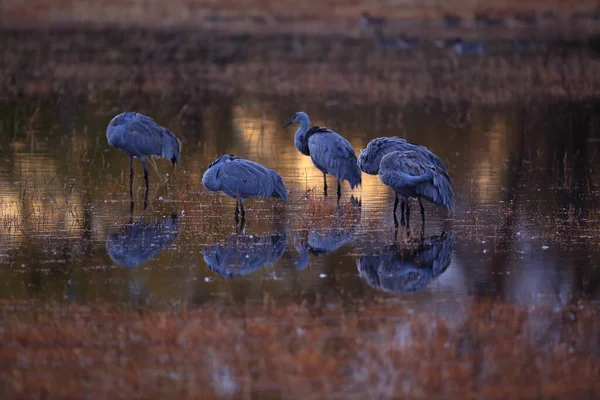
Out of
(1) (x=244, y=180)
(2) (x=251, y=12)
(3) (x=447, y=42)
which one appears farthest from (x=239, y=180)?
(2) (x=251, y=12)

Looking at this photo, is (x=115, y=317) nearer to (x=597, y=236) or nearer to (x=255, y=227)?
(x=255, y=227)

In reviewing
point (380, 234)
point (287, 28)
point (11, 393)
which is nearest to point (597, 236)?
point (380, 234)

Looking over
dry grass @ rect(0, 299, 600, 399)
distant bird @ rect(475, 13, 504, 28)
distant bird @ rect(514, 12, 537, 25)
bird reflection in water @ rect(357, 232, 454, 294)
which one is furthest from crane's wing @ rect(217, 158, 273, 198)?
distant bird @ rect(514, 12, 537, 25)

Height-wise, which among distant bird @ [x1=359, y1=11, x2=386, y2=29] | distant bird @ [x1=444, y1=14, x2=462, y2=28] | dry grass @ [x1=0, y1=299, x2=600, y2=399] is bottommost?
dry grass @ [x1=0, y1=299, x2=600, y2=399]

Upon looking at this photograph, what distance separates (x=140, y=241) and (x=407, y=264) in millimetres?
2857

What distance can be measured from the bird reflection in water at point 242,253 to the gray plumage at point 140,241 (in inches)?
22.2

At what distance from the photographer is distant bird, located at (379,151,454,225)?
11.7 metres

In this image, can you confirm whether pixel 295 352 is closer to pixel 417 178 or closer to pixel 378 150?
pixel 417 178

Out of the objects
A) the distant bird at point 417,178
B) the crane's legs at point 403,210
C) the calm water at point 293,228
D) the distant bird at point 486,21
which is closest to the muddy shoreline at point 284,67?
the calm water at point 293,228

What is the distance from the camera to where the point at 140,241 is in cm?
1129

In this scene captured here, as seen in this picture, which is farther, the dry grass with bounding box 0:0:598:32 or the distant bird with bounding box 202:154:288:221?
the dry grass with bounding box 0:0:598:32

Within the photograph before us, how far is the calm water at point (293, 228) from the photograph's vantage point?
368 inches

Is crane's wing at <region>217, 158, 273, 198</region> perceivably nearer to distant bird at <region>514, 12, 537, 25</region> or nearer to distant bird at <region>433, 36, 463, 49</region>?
distant bird at <region>433, 36, 463, 49</region>

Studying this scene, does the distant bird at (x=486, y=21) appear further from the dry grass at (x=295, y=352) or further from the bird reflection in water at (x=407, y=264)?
the dry grass at (x=295, y=352)
